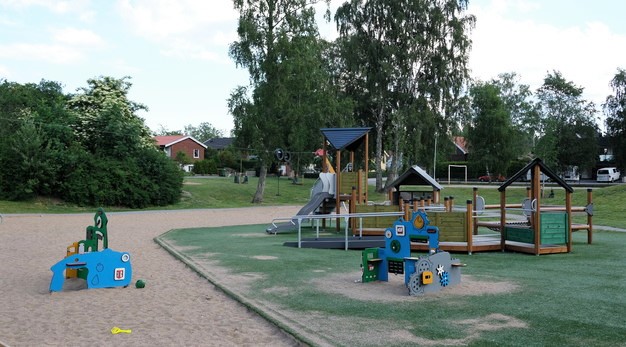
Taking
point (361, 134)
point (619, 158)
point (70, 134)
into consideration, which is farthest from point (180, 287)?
point (619, 158)

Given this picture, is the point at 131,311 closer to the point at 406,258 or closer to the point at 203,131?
the point at 406,258

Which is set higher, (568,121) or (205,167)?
(568,121)

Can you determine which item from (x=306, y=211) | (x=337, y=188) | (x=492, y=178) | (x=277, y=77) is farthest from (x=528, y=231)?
(x=492, y=178)

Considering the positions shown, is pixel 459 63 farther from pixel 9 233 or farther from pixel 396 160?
pixel 9 233

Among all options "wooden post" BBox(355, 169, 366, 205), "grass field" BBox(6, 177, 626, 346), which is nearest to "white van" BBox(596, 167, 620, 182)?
"grass field" BBox(6, 177, 626, 346)

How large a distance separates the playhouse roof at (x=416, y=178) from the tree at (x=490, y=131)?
1563 inches

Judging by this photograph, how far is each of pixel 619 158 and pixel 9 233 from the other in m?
55.2

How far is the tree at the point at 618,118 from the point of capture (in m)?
54.5

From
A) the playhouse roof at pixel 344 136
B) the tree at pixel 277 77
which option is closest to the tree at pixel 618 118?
the tree at pixel 277 77

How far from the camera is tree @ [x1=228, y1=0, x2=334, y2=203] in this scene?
34.1 m

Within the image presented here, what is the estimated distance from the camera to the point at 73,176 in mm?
30750

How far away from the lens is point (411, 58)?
36875 mm

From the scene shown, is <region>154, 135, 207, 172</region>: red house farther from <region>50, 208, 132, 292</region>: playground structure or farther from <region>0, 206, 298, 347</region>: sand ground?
<region>50, 208, 132, 292</region>: playground structure

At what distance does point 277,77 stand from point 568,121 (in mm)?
42158
